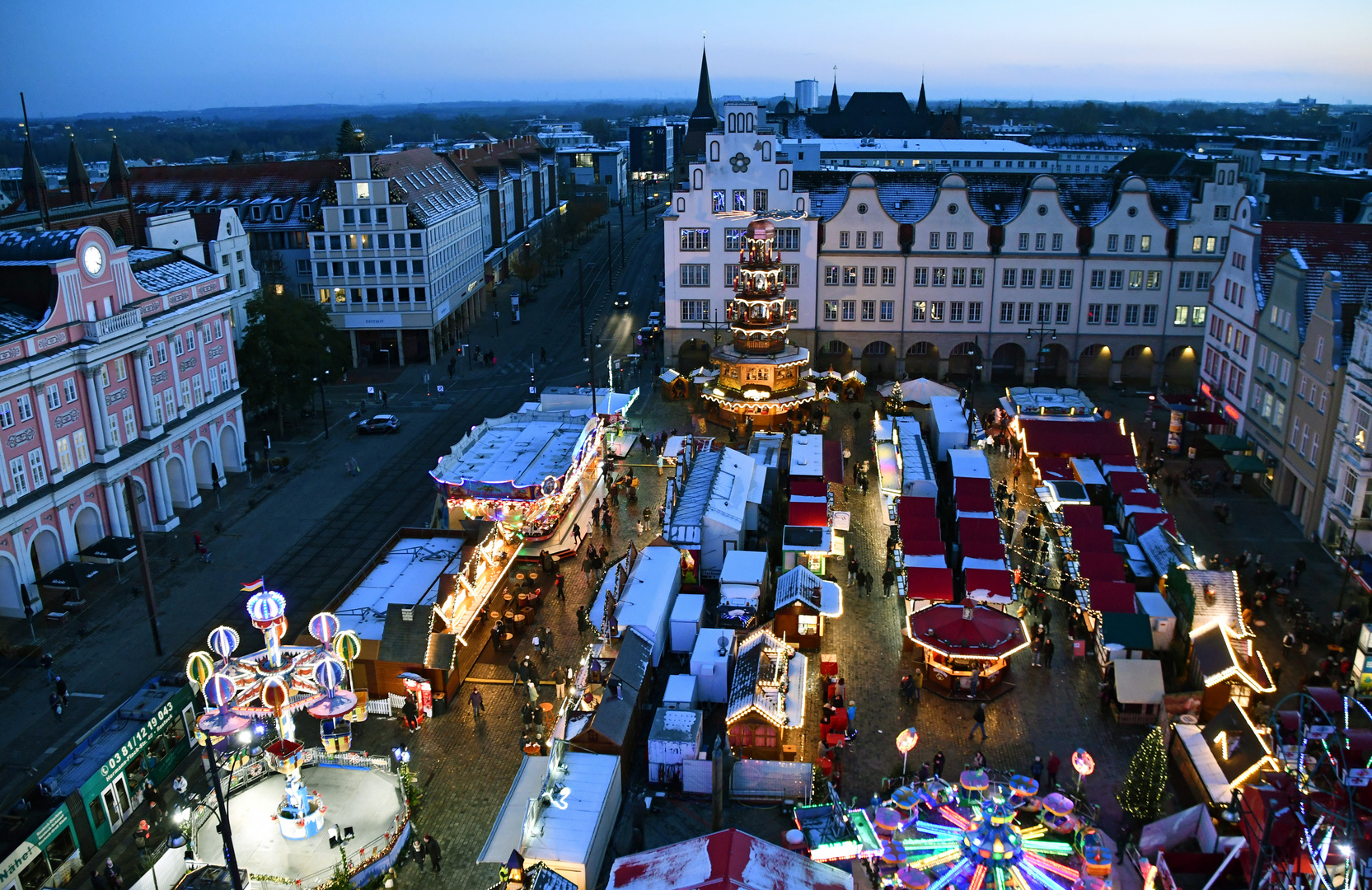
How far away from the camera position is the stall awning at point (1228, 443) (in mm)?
48719

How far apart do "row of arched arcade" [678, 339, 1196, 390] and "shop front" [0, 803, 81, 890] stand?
4964cm

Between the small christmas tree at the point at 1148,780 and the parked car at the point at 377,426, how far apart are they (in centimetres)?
4387

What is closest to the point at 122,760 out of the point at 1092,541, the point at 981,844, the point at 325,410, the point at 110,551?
the point at 110,551

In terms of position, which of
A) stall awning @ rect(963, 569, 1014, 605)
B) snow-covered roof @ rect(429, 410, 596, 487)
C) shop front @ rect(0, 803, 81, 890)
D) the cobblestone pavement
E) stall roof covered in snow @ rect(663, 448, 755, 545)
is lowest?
the cobblestone pavement

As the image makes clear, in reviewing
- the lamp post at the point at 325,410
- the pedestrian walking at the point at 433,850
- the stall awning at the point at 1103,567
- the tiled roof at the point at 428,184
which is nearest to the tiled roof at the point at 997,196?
the stall awning at the point at 1103,567

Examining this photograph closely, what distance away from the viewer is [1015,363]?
226 ft

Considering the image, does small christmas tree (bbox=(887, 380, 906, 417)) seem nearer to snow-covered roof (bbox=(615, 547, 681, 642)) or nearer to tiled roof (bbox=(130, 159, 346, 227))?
snow-covered roof (bbox=(615, 547, 681, 642))

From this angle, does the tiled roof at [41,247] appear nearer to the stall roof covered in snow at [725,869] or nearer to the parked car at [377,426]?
the parked car at [377,426]

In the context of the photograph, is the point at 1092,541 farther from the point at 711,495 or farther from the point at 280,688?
the point at 280,688

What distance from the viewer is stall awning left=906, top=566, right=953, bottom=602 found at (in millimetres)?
35906

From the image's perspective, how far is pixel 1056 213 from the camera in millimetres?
63969

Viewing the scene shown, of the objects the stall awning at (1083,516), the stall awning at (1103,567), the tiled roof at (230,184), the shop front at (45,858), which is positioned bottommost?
the shop front at (45,858)

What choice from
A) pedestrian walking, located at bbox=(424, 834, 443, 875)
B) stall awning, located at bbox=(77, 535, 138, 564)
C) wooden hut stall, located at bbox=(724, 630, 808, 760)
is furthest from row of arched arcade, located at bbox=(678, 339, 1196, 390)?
pedestrian walking, located at bbox=(424, 834, 443, 875)

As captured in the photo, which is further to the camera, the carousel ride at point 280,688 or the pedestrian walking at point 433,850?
the pedestrian walking at point 433,850
